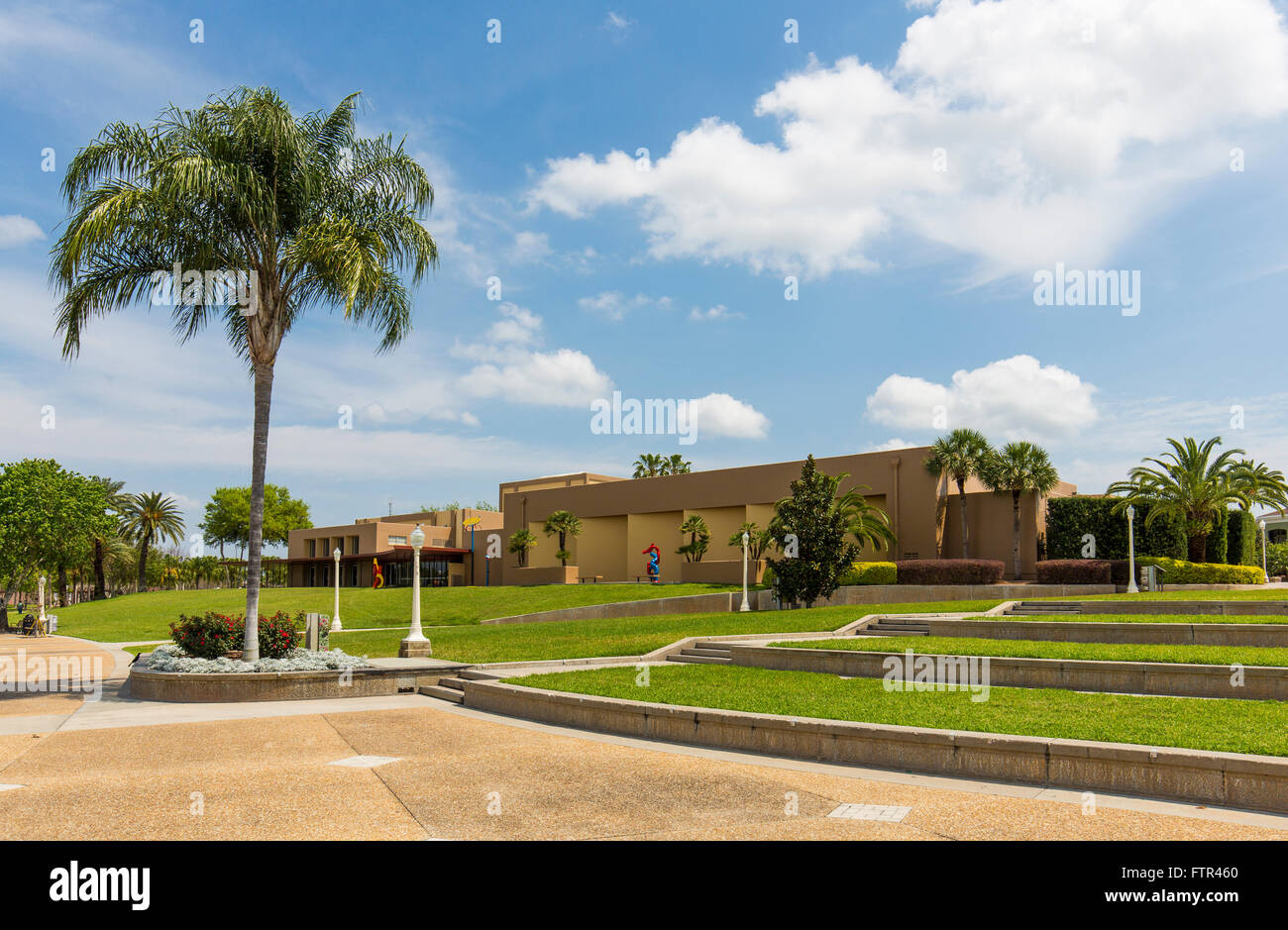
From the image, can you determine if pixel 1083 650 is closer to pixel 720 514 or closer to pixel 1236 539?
pixel 1236 539

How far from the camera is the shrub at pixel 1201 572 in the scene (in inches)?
1227

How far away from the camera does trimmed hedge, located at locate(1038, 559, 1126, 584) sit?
32.1 m

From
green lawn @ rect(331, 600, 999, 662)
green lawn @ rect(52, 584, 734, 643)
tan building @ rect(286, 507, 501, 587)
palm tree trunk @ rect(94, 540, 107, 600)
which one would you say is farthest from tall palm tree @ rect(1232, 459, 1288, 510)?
palm tree trunk @ rect(94, 540, 107, 600)

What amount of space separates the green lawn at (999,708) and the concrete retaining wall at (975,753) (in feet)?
1.63

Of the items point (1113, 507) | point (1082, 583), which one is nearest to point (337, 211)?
point (1082, 583)

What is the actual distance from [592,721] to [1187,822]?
6.52 metres

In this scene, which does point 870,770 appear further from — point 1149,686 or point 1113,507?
point 1113,507

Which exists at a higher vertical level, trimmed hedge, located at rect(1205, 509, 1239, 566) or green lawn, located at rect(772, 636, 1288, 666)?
trimmed hedge, located at rect(1205, 509, 1239, 566)

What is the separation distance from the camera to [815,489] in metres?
31.0

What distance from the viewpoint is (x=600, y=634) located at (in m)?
23.8

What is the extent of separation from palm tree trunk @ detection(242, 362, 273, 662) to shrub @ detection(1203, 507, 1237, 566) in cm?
3466

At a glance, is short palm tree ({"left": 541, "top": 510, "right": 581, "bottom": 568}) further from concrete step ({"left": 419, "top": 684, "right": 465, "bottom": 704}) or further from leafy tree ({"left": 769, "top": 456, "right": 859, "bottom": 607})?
concrete step ({"left": 419, "top": 684, "right": 465, "bottom": 704})

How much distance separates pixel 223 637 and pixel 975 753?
42.1 feet

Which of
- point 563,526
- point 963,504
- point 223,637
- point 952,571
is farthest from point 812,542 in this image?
point 563,526
